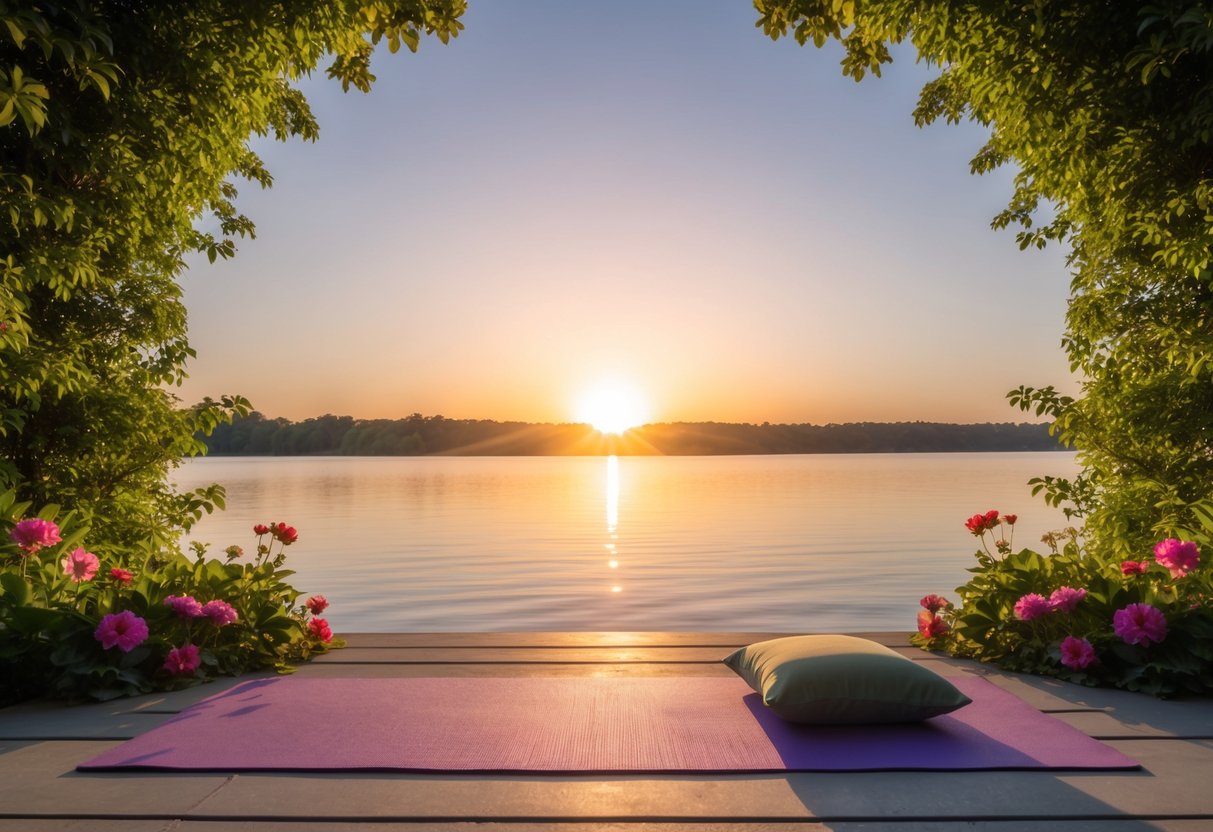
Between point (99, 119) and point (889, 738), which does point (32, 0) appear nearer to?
point (99, 119)

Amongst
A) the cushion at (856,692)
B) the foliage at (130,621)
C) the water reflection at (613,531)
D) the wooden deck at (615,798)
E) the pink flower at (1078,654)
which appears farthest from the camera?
the water reflection at (613,531)

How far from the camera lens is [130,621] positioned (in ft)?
12.1

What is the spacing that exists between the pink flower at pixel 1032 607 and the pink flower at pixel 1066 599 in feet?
0.09

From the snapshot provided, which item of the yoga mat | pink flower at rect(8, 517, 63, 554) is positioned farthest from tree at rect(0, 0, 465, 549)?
the yoga mat

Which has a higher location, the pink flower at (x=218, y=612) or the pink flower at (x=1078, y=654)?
the pink flower at (x=218, y=612)

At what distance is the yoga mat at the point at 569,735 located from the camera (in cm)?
274

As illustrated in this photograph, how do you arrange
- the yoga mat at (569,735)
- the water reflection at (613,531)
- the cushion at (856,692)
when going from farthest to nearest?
the water reflection at (613,531), the cushion at (856,692), the yoga mat at (569,735)

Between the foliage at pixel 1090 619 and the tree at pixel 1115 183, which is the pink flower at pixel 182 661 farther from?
the tree at pixel 1115 183

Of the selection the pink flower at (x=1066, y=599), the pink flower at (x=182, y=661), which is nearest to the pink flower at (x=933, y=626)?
the pink flower at (x=1066, y=599)

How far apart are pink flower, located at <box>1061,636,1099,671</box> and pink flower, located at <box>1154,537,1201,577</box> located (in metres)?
0.59

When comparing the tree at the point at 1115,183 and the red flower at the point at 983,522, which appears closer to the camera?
the tree at the point at 1115,183

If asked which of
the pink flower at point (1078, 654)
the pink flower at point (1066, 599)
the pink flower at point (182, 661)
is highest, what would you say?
the pink flower at point (1066, 599)

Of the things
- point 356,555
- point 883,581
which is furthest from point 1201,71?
point 356,555

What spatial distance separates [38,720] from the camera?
3.29 metres
